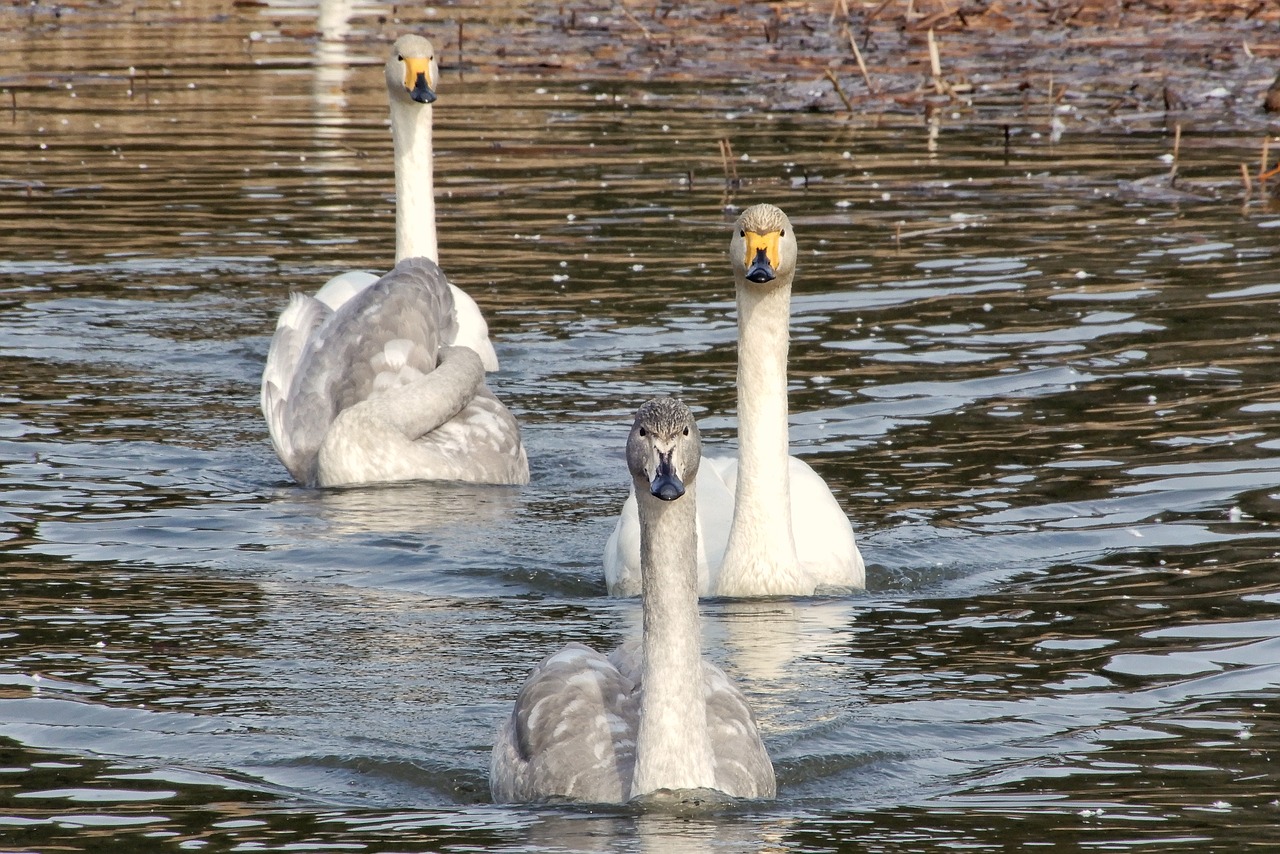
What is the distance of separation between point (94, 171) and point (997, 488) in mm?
12295

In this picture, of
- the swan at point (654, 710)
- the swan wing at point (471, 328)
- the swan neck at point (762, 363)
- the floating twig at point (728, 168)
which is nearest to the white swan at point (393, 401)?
the swan wing at point (471, 328)

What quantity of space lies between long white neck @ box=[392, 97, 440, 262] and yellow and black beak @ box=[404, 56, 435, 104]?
0.69 feet

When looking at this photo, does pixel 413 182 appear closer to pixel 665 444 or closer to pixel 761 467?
pixel 761 467

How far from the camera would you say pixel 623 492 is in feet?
35.2

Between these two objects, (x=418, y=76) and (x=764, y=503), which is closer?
(x=764, y=503)

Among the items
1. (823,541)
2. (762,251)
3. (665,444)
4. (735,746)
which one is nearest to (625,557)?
(823,541)

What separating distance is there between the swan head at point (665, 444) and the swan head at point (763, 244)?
90.1 inches

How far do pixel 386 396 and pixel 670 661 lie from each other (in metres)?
4.95

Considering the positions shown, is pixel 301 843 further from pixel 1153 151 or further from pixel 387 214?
pixel 1153 151

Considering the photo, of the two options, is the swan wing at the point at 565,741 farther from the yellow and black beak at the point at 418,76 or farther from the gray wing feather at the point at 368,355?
the yellow and black beak at the point at 418,76

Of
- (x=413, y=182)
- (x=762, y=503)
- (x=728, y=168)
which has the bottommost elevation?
(x=762, y=503)

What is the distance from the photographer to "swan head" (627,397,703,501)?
6.43 m

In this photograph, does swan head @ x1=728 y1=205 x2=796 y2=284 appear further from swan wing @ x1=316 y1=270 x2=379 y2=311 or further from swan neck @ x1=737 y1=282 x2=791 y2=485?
swan wing @ x1=316 y1=270 x2=379 y2=311


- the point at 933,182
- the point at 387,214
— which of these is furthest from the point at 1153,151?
the point at 387,214
